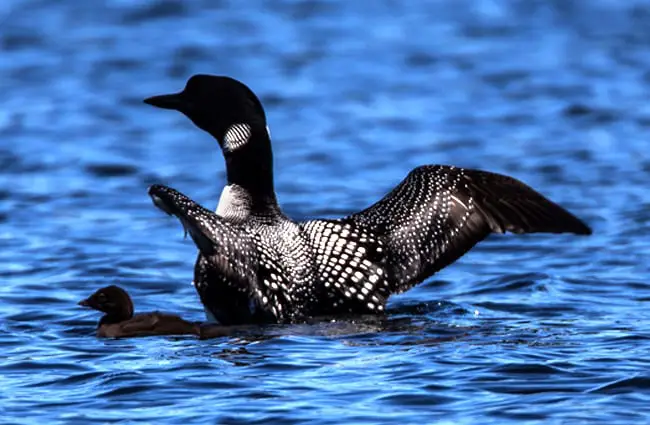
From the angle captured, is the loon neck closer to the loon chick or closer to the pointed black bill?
the pointed black bill

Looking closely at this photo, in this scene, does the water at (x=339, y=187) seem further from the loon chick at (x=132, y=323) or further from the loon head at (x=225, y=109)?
the loon head at (x=225, y=109)

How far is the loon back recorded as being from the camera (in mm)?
7781

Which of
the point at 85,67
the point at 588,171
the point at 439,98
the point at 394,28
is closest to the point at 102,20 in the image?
the point at 85,67

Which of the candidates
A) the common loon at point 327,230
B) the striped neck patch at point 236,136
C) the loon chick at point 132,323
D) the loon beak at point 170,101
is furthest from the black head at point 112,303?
the loon beak at point 170,101

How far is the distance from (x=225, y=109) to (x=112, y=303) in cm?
123

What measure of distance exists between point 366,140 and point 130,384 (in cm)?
782

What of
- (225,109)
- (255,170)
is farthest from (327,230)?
(225,109)

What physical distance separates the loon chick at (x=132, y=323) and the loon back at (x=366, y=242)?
244 millimetres

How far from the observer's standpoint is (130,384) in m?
6.71

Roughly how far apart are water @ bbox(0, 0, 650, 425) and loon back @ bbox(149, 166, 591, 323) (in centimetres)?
22

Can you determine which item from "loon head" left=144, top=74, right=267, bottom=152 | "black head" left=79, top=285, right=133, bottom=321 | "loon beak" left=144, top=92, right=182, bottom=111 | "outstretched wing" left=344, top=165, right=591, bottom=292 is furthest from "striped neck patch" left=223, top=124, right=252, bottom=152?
"black head" left=79, top=285, right=133, bottom=321

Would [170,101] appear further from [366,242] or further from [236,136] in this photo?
[366,242]

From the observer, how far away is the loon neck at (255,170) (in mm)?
8320

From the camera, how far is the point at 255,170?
8.35 meters
